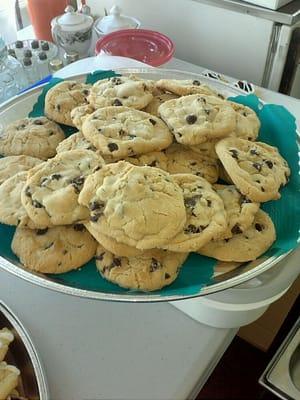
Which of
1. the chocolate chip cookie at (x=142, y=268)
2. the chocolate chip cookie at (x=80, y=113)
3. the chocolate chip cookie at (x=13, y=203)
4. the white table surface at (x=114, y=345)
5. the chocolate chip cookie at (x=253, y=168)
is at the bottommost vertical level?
the white table surface at (x=114, y=345)

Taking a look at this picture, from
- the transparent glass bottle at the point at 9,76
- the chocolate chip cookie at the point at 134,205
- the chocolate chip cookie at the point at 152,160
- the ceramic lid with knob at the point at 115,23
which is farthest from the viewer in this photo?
the ceramic lid with knob at the point at 115,23

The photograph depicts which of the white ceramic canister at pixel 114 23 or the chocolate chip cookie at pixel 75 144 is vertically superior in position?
the white ceramic canister at pixel 114 23

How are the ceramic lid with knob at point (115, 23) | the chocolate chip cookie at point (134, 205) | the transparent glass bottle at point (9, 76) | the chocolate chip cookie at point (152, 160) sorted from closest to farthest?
the chocolate chip cookie at point (134, 205)
the chocolate chip cookie at point (152, 160)
the transparent glass bottle at point (9, 76)
the ceramic lid with knob at point (115, 23)

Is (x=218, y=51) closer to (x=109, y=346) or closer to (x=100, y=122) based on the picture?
(x=100, y=122)

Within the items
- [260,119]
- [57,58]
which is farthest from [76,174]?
[57,58]

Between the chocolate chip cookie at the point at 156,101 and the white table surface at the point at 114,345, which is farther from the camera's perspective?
the chocolate chip cookie at the point at 156,101

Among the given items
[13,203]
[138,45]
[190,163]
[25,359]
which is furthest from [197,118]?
[138,45]

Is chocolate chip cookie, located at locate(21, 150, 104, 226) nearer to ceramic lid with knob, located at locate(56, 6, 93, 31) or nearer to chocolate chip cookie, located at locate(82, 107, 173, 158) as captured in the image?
chocolate chip cookie, located at locate(82, 107, 173, 158)

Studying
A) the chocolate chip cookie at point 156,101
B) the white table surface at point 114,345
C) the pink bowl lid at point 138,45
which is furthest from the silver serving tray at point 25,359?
the pink bowl lid at point 138,45

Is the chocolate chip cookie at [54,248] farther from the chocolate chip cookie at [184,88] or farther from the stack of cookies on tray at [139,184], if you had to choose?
the chocolate chip cookie at [184,88]
